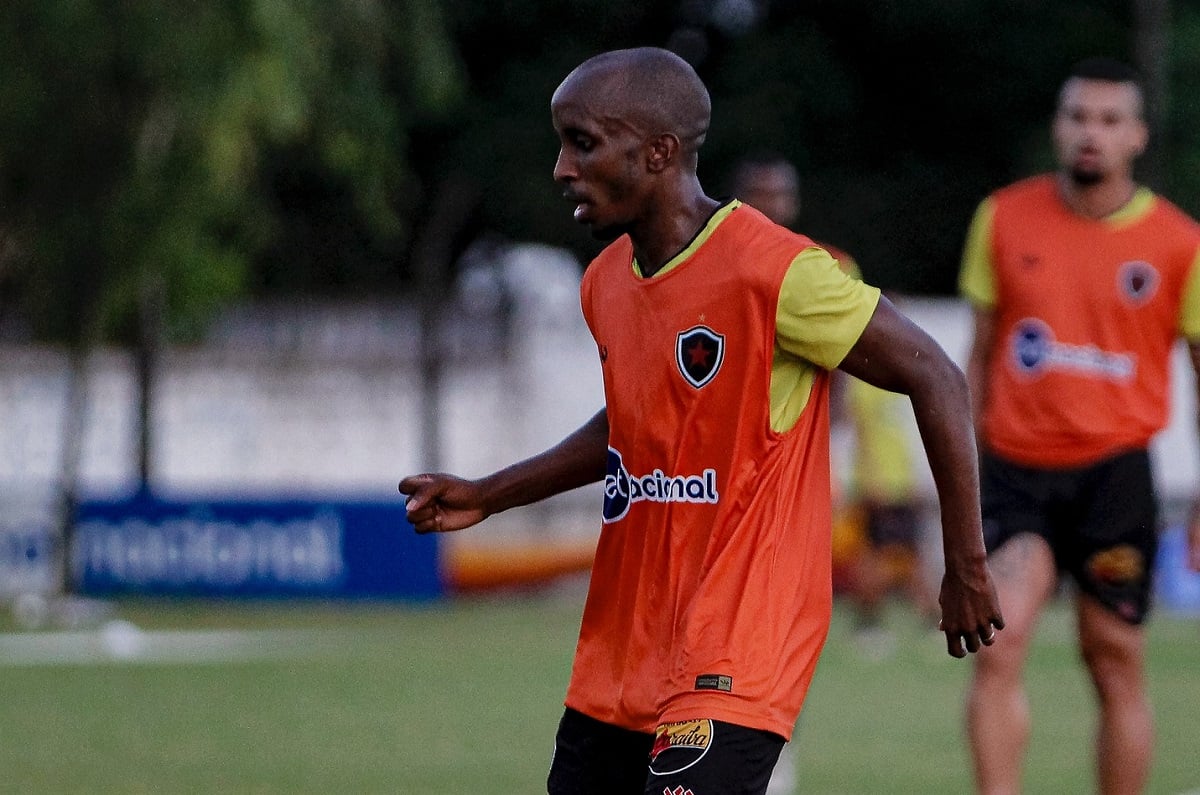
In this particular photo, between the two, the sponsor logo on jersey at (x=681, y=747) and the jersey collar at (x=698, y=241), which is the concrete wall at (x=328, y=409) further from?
the sponsor logo on jersey at (x=681, y=747)

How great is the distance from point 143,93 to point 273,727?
9.94 metres

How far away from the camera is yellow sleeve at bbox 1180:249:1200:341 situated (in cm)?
765

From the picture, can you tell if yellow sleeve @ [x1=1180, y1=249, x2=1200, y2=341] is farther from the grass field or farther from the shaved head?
the shaved head

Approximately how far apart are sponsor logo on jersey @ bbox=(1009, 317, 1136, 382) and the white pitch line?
9.09m

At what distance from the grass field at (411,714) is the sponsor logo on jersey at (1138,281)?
2.54m

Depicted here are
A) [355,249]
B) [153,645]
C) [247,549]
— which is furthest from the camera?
[355,249]

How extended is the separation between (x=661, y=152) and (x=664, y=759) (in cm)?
126

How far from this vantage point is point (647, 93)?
4.93 metres

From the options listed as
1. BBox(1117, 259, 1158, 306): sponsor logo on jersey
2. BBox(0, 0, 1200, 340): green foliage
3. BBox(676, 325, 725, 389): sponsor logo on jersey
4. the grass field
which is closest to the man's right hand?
BBox(676, 325, 725, 389): sponsor logo on jersey

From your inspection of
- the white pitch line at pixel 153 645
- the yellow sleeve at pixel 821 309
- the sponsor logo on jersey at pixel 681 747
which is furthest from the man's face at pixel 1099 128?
the white pitch line at pixel 153 645

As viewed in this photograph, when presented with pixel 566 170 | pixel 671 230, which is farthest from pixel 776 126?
pixel 566 170

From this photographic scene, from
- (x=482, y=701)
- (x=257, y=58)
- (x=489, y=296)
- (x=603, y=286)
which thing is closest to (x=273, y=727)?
(x=482, y=701)

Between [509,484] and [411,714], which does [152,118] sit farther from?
[509,484]

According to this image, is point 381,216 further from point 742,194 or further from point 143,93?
point 742,194
